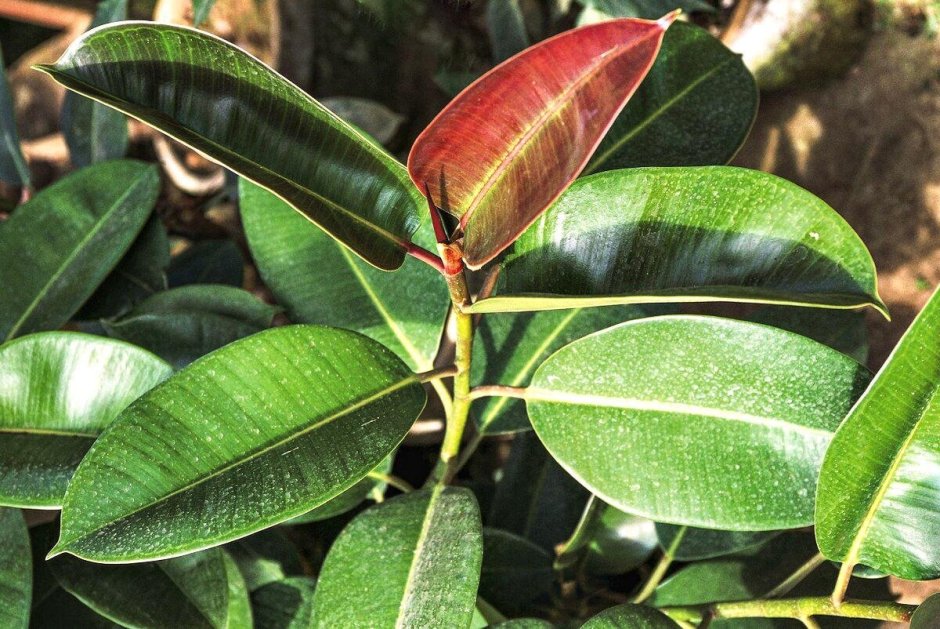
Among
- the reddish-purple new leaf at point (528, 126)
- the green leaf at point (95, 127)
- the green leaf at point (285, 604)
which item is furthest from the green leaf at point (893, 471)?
the green leaf at point (95, 127)

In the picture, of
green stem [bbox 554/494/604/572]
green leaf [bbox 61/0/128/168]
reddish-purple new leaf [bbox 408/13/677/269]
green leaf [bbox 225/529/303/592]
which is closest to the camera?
reddish-purple new leaf [bbox 408/13/677/269]

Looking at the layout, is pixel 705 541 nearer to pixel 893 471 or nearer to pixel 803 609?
pixel 803 609

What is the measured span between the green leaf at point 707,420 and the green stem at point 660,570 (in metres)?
0.28

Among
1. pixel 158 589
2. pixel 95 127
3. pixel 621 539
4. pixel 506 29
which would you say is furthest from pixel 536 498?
pixel 95 127

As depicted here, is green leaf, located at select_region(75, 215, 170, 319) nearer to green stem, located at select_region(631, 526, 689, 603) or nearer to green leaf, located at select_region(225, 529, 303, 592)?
green leaf, located at select_region(225, 529, 303, 592)

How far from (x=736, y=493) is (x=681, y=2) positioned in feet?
2.47

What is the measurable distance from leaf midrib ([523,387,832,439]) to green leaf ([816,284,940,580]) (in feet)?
0.12

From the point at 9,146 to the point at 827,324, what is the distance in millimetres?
1081

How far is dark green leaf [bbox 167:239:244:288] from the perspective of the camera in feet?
3.51

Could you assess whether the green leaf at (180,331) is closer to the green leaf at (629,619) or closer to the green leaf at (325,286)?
the green leaf at (325,286)

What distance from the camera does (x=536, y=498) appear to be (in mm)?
970

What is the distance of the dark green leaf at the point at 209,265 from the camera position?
107cm

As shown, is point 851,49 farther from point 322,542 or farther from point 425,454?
point 322,542

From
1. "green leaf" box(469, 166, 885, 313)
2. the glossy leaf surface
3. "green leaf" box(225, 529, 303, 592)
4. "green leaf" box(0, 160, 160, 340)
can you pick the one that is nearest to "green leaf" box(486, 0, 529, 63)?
the glossy leaf surface
